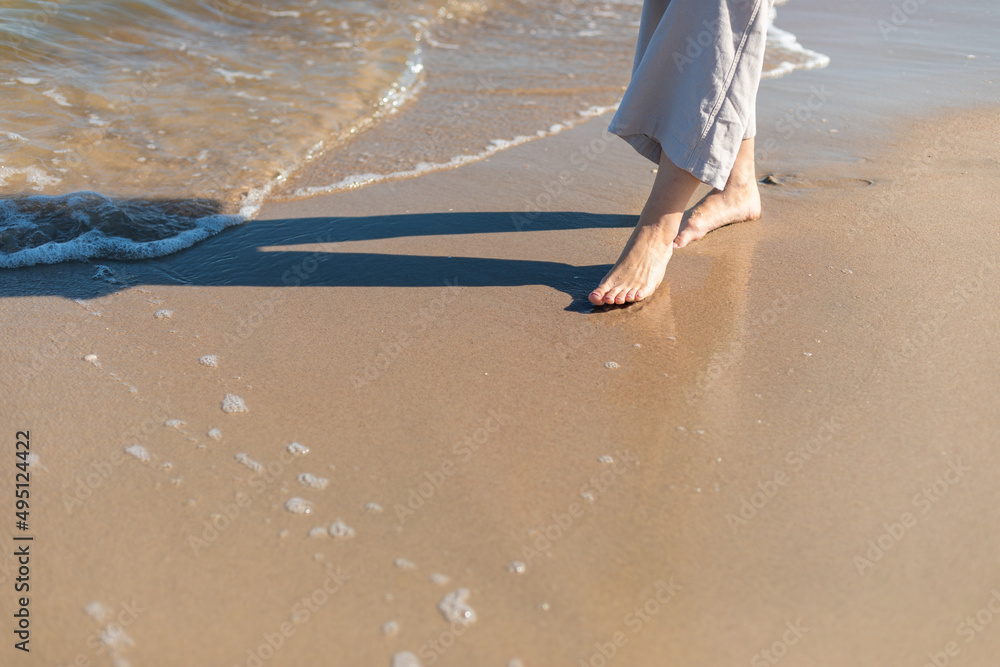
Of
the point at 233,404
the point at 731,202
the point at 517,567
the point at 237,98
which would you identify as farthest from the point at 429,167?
the point at 517,567

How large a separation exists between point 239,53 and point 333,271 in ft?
10.7

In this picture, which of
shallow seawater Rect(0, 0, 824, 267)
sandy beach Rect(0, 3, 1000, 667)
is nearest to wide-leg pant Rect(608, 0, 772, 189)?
sandy beach Rect(0, 3, 1000, 667)

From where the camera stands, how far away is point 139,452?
1.69 meters

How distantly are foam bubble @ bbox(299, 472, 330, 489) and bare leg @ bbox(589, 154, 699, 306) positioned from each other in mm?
995

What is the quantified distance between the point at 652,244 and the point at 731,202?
59cm

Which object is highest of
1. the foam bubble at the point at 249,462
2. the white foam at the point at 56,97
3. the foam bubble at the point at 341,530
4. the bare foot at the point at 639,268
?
the bare foot at the point at 639,268

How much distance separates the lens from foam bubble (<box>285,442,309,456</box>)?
1689 millimetres

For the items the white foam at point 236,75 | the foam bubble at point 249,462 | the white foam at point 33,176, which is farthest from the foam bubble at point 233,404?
the white foam at point 236,75

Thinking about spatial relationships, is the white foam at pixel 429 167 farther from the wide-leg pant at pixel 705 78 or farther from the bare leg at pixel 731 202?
the wide-leg pant at pixel 705 78

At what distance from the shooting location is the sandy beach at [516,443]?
1301mm

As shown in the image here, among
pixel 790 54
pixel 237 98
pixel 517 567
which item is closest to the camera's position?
pixel 517 567

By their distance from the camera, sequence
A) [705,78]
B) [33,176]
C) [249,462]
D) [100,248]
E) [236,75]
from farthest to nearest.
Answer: [236,75] → [33,176] → [100,248] → [705,78] → [249,462]

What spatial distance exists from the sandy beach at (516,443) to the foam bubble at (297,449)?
0.02 metres

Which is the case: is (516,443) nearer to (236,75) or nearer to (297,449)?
(297,449)
